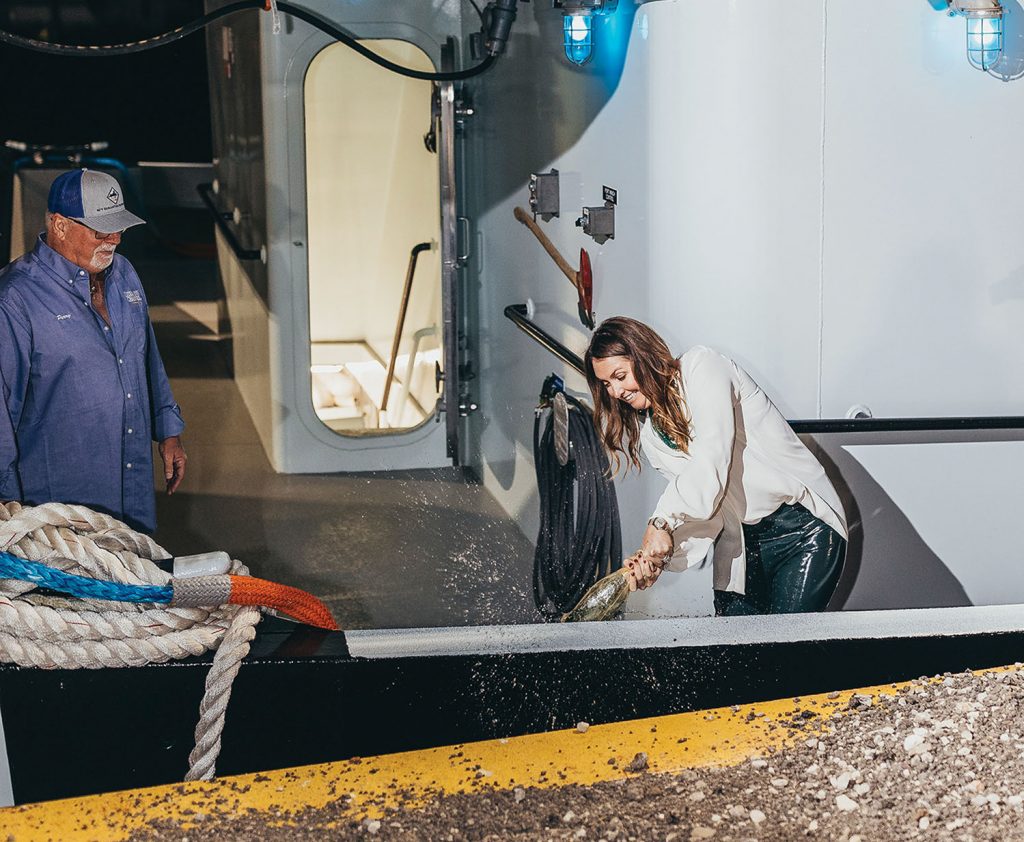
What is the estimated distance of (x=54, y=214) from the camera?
10.4 feet

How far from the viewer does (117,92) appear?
1680cm

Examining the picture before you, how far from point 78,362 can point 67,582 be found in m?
1.21

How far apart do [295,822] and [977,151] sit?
2.11m

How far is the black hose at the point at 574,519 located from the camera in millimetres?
3636

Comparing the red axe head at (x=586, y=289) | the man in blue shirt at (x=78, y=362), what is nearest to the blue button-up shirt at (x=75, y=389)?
the man in blue shirt at (x=78, y=362)

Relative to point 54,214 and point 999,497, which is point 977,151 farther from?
point 54,214

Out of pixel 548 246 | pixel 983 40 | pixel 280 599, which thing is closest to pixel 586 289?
pixel 548 246

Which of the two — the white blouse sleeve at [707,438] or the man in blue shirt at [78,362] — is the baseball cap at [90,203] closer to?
the man in blue shirt at [78,362]

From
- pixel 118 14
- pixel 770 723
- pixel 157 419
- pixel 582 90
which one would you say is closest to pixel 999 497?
pixel 770 723

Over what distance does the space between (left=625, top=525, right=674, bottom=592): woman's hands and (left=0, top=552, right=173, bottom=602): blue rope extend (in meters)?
1.22

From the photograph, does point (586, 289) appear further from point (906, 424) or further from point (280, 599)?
point (280, 599)

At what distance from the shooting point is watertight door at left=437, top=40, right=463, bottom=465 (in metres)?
4.59

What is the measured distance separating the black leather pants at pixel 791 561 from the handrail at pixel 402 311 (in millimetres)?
2860

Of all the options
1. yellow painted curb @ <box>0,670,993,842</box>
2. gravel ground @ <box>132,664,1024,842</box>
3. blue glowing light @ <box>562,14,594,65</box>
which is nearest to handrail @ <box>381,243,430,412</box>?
blue glowing light @ <box>562,14,594,65</box>
